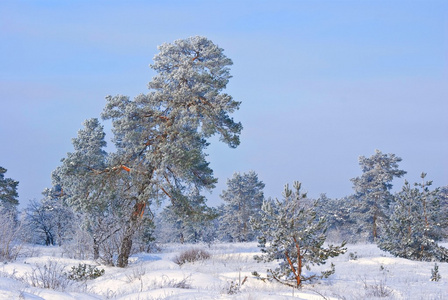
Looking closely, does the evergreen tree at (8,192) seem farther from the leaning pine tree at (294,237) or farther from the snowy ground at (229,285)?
the leaning pine tree at (294,237)

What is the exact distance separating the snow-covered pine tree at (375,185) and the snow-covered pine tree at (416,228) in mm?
22371

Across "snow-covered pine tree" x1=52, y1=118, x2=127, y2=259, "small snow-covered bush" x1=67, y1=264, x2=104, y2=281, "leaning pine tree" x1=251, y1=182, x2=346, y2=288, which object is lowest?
"small snow-covered bush" x1=67, y1=264, x2=104, y2=281

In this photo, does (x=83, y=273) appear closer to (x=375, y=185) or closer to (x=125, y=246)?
(x=125, y=246)

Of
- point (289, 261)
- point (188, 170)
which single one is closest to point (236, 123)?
point (188, 170)

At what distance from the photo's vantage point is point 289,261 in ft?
33.1

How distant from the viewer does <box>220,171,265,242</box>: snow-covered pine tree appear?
1838 inches

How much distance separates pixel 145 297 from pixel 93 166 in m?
12.2

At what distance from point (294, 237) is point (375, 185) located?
33.1 m

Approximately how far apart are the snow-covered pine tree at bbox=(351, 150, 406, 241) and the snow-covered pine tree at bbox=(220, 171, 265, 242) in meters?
11.4

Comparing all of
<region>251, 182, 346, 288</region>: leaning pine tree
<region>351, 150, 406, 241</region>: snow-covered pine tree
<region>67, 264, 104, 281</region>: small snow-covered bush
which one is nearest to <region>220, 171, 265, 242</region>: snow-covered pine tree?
<region>351, 150, 406, 241</region>: snow-covered pine tree

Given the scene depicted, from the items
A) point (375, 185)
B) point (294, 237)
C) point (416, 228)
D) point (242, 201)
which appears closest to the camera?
point (294, 237)

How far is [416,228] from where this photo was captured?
1681 cm

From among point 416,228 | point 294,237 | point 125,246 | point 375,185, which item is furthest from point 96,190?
point 375,185

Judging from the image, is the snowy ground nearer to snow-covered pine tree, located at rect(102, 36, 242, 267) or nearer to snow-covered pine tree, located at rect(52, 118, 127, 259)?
snow-covered pine tree, located at rect(52, 118, 127, 259)
